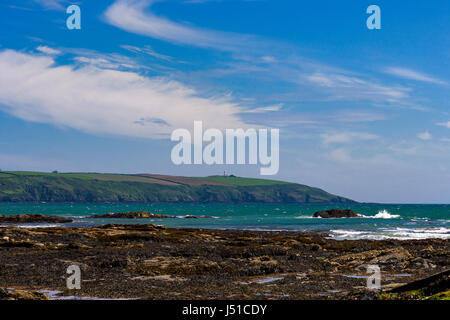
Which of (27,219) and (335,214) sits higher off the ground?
(27,219)

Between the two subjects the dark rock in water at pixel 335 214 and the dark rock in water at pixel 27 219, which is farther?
the dark rock in water at pixel 335 214

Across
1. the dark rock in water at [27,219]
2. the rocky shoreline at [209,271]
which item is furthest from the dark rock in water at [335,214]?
the rocky shoreline at [209,271]

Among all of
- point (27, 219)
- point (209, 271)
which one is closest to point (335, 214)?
point (27, 219)

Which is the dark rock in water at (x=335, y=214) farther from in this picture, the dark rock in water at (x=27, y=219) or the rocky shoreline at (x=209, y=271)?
the rocky shoreline at (x=209, y=271)

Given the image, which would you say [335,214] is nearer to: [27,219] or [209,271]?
[27,219]

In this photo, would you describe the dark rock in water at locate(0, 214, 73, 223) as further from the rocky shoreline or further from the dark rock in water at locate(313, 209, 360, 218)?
the dark rock in water at locate(313, 209, 360, 218)

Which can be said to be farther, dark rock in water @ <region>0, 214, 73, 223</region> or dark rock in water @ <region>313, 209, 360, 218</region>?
dark rock in water @ <region>313, 209, 360, 218</region>

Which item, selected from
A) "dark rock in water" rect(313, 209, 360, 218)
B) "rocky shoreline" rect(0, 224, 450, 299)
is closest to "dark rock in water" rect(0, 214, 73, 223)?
"rocky shoreline" rect(0, 224, 450, 299)

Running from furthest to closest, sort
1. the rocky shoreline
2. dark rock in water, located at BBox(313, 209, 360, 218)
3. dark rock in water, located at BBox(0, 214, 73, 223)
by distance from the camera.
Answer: dark rock in water, located at BBox(313, 209, 360, 218)
dark rock in water, located at BBox(0, 214, 73, 223)
the rocky shoreline

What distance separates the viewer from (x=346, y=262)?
32.4m

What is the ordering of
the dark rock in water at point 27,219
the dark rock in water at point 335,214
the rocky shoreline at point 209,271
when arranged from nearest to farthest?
1. the rocky shoreline at point 209,271
2. the dark rock in water at point 27,219
3. the dark rock in water at point 335,214

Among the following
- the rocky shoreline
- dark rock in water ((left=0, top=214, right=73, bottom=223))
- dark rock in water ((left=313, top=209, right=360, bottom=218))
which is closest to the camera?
the rocky shoreline

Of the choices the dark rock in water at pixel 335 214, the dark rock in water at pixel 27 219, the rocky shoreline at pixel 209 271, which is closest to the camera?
the rocky shoreline at pixel 209 271
